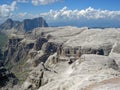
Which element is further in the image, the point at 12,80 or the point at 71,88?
the point at 12,80

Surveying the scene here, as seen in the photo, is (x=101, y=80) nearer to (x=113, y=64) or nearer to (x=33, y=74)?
(x=113, y=64)

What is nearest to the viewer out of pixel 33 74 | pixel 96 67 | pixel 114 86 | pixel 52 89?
pixel 114 86

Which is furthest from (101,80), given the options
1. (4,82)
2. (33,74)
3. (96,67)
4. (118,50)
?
(118,50)

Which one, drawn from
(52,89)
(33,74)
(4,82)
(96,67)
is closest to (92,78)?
(52,89)

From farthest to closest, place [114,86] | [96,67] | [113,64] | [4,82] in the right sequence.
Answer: [4,82] < [113,64] < [96,67] < [114,86]

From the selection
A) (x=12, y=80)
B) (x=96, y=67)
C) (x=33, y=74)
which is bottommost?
(x=12, y=80)

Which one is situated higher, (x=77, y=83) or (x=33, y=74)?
(x=77, y=83)

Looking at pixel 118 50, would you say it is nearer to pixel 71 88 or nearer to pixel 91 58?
pixel 91 58

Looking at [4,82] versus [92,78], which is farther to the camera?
[4,82]

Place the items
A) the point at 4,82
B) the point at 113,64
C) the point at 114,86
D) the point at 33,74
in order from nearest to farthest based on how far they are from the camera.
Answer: the point at 114,86 → the point at 113,64 → the point at 33,74 → the point at 4,82
